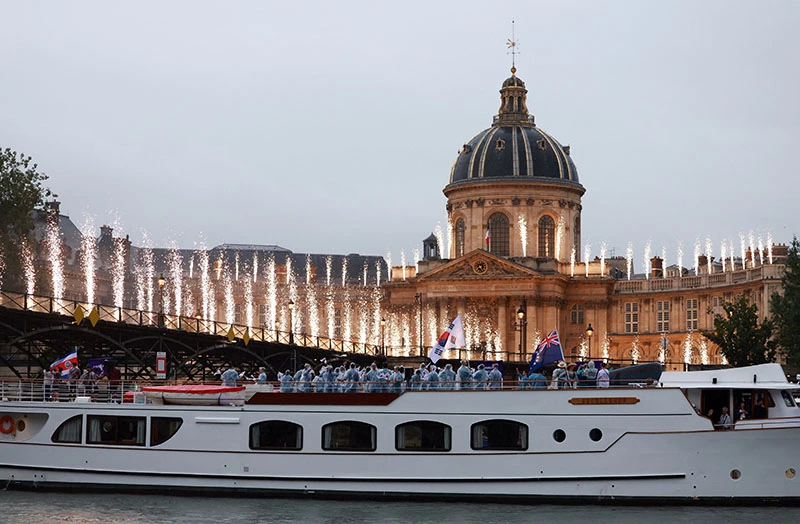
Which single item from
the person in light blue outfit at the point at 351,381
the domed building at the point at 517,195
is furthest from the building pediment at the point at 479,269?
the person in light blue outfit at the point at 351,381

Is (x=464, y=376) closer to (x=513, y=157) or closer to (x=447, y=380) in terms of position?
(x=447, y=380)

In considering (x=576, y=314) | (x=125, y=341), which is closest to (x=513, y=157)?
(x=576, y=314)

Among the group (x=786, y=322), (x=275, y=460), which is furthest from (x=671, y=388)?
(x=786, y=322)

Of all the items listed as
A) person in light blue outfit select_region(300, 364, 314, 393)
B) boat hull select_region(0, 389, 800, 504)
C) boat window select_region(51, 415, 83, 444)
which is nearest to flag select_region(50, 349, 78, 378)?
boat hull select_region(0, 389, 800, 504)

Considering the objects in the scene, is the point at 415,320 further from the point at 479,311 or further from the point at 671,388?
the point at 671,388

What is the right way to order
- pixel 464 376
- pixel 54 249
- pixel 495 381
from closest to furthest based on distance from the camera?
pixel 495 381, pixel 464 376, pixel 54 249

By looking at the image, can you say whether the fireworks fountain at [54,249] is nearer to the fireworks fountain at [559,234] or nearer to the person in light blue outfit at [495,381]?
the fireworks fountain at [559,234]

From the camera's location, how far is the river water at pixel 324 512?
39.7 meters

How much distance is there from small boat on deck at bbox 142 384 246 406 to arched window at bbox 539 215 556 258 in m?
94.2

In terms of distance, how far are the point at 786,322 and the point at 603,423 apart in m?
52.4

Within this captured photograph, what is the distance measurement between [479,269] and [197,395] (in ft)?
288

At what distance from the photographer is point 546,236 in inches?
5404

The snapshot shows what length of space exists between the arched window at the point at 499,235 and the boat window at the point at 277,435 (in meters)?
94.8

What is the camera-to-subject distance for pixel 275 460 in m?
43.3
